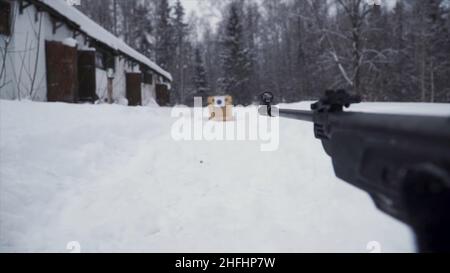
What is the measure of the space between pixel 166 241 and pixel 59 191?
1.66m

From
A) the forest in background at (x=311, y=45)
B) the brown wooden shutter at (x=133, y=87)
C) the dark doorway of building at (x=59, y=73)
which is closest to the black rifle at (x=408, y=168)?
the dark doorway of building at (x=59, y=73)

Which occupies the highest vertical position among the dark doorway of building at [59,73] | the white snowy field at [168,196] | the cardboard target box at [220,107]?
the dark doorway of building at [59,73]

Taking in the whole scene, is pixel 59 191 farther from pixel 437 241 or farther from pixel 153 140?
pixel 437 241

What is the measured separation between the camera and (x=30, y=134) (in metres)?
4.50

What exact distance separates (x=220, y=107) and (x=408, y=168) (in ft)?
30.1

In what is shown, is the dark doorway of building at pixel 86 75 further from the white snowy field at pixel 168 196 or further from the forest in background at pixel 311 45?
the forest in background at pixel 311 45

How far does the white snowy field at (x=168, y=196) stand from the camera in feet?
9.71

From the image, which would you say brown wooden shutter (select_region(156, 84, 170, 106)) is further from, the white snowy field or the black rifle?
the black rifle

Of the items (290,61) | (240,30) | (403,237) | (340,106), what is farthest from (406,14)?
(340,106)

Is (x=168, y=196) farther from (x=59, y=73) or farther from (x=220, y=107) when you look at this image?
(x=59, y=73)

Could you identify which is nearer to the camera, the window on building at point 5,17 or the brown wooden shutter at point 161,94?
the window on building at point 5,17

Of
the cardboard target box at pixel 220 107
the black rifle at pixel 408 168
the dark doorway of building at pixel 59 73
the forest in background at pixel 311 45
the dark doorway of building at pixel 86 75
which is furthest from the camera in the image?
the forest in background at pixel 311 45

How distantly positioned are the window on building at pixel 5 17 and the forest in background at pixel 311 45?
36.0 feet

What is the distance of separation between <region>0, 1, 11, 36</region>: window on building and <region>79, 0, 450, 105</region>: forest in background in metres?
11.0
